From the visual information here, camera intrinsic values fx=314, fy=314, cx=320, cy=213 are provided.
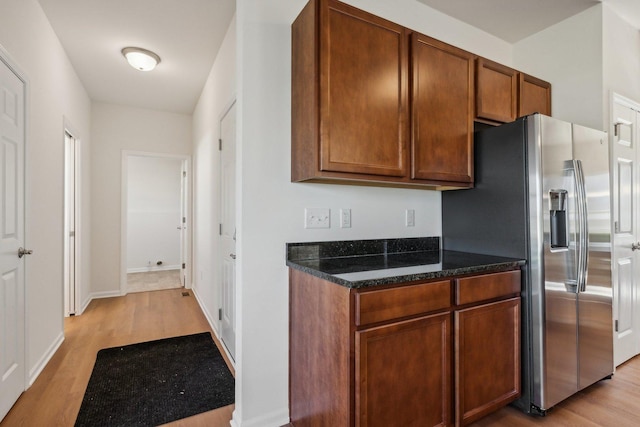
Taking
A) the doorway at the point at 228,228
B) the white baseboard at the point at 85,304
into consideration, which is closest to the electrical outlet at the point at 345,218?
the doorway at the point at 228,228

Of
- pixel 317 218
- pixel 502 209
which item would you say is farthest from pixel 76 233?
pixel 502 209

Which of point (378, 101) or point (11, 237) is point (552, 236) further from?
point (11, 237)

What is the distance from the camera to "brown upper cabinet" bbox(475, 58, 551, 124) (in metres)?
2.17

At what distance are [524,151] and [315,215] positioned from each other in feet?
4.26

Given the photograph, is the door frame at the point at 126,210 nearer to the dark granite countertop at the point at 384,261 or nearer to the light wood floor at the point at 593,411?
the dark granite countertop at the point at 384,261

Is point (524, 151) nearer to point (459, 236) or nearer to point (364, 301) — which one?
point (459, 236)

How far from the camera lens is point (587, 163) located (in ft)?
6.66

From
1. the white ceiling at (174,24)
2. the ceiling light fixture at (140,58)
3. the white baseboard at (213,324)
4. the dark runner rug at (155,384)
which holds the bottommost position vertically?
the dark runner rug at (155,384)

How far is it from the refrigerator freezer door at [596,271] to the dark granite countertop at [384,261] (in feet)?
2.01

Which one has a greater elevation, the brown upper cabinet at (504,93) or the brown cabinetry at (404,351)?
the brown upper cabinet at (504,93)

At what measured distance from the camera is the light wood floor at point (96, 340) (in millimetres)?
1846

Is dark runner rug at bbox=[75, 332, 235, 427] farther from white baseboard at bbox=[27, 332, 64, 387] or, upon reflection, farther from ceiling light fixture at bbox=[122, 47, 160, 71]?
ceiling light fixture at bbox=[122, 47, 160, 71]

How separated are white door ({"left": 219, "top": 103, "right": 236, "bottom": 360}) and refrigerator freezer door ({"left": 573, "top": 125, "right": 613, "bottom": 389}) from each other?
236cm

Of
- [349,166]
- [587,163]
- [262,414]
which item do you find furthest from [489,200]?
[262,414]
